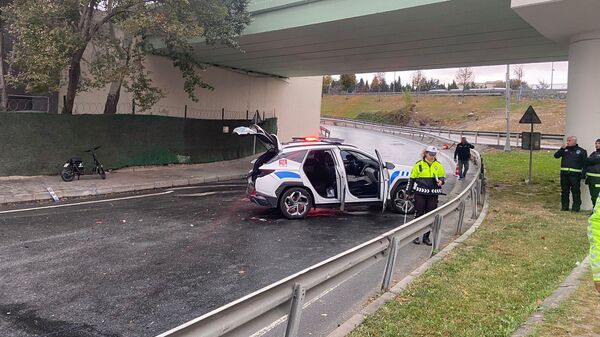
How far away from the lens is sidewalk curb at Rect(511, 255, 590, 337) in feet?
13.7

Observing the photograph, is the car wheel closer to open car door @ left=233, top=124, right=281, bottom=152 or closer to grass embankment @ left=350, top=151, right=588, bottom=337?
open car door @ left=233, top=124, right=281, bottom=152

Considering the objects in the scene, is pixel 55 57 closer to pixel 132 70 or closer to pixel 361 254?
pixel 132 70

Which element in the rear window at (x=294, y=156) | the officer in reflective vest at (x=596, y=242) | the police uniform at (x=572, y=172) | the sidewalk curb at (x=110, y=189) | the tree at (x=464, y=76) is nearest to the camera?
the officer in reflective vest at (x=596, y=242)

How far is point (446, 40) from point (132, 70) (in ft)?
33.0

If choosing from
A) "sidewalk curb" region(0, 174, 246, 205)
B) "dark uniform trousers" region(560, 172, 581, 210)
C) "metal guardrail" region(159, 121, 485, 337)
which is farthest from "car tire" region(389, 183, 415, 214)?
"sidewalk curb" region(0, 174, 246, 205)

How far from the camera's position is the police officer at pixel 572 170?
1074 cm

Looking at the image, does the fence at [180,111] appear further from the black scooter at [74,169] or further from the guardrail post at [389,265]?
the guardrail post at [389,265]

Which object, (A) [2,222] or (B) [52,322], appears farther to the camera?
(A) [2,222]

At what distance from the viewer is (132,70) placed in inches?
549

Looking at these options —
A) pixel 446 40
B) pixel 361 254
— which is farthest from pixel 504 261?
pixel 446 40

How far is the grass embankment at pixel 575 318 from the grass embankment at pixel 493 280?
230mm

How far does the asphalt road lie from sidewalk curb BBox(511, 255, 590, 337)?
299cm

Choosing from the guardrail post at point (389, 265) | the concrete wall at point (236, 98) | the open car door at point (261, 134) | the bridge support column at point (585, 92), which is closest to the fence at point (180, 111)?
the concrete wall at point (236, 98)

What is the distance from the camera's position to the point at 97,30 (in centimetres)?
1444
